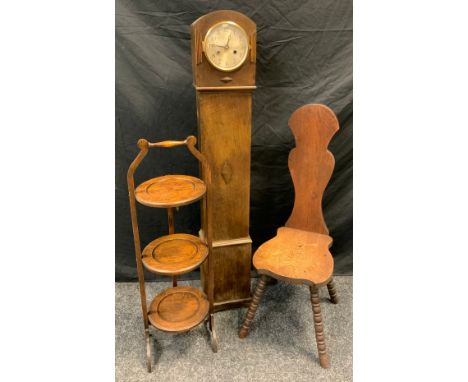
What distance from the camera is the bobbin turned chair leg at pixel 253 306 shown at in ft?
6.87

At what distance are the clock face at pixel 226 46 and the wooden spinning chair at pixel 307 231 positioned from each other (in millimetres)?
468

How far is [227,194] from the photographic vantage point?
2170mm

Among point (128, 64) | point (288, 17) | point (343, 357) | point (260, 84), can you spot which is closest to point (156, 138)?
point (128, 64)

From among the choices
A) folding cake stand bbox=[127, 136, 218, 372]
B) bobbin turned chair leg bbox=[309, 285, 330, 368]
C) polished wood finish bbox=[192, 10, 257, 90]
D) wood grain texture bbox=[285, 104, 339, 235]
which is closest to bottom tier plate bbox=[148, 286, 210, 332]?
folding cake stand bbox=[127, 136, 218, 372]

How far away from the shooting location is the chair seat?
1910 mm

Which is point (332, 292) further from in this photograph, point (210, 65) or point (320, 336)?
point (210, 65)

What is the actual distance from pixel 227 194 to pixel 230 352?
84cm

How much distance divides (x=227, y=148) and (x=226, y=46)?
51 cm

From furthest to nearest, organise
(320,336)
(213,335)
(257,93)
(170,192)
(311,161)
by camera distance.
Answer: (257,93), (311,161), (213,335), (320,336), (170,192)

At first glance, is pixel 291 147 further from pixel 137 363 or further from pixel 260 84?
pixel 137 363

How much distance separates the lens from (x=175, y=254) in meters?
1.99

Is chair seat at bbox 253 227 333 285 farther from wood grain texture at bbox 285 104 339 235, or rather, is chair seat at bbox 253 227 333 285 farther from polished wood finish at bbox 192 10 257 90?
polished wood finish at bbox 192 10 257 90

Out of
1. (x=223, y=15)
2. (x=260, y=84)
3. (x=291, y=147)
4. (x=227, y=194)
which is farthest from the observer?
(x=291, y=147)

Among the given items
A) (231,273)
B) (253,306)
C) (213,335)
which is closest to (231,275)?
(231,273)
